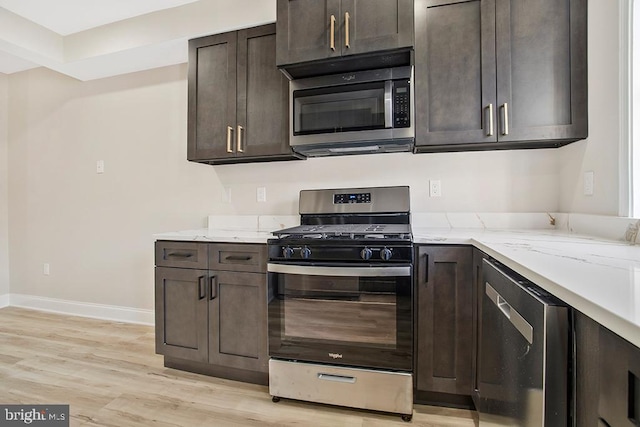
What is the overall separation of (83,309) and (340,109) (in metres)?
3.27

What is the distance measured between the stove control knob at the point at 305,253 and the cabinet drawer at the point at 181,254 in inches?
26.5

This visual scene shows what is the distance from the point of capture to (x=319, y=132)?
1.97 metres

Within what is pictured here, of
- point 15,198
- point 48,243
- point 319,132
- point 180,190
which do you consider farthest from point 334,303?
point 15,198

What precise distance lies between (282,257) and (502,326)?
3.58 ft

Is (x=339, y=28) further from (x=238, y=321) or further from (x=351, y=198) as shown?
(x=238, y=321)

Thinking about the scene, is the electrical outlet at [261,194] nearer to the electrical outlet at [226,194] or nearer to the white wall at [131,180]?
the white wall at [131,180]

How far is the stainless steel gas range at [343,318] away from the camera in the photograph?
1.58m

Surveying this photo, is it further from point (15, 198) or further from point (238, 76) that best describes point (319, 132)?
point (15, 198)

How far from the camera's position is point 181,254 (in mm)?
1993

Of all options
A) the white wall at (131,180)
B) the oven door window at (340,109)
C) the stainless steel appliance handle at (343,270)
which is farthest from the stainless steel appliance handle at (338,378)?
the oven door window at (340,109)

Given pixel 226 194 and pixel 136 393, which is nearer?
pixel 136 393

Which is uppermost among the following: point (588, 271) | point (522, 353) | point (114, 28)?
point (114, 28)

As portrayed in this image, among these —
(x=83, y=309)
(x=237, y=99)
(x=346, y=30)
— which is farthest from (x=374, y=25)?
(x=83, y=309)

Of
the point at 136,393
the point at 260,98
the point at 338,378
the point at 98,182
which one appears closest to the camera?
the point at 338,378
